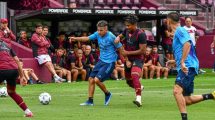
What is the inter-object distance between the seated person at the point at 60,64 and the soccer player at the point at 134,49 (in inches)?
400

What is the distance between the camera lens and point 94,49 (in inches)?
1264

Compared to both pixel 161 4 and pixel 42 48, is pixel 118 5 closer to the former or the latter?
pixel 161 4

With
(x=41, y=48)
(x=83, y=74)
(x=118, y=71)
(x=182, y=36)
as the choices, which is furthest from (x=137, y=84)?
(x=118, y=71)

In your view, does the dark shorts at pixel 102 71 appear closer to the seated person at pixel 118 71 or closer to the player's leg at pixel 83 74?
the player's leg at pixel 83 74

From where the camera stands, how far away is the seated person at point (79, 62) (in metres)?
30.5

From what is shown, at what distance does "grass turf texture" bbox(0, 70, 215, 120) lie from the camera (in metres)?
16.6

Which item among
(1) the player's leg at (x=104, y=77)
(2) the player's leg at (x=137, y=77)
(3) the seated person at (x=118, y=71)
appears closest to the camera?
(2) the player's leg at (x=137, y=77)

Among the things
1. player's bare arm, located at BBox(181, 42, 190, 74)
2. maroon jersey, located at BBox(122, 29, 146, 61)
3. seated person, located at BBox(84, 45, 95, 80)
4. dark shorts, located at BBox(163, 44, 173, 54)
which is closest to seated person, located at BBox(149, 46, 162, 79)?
dark shorts, located at BBox(163, 44, 173, 54)

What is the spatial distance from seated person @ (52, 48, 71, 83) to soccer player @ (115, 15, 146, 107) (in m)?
10.2

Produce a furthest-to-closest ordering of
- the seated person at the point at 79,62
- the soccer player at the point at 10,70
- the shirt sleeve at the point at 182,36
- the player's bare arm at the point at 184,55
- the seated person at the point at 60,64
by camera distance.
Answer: the seated person at the point at 79,62 < the seated person at the point at 60,64 < the soccer player at the point at 10,70 < the shirt sleeve at the point at 182,36 < the player's bare arm at the point at 184,55

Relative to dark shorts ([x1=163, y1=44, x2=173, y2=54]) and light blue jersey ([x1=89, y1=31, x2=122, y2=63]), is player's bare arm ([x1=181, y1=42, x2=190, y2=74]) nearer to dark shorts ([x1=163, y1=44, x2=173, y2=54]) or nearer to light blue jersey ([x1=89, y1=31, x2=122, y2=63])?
light blue jersey ([x1=89, y1=31, x2=122, y2=63])

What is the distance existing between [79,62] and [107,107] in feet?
38.0

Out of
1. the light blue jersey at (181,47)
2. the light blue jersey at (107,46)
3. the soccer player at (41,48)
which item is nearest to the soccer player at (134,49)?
the light blue jersey at (107,46)

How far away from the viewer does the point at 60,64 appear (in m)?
30.5
